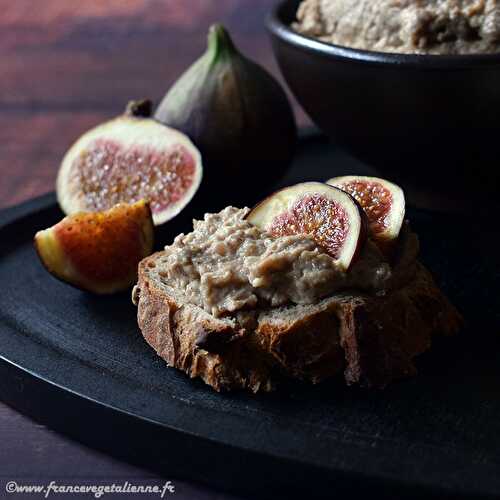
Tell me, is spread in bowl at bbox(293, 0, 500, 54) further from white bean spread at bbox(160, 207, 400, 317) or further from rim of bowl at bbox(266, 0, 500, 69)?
white bean spread at bbox(160, 207, 400, 317)

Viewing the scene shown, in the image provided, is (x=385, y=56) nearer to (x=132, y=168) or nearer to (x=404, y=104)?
(x=404, y=104)

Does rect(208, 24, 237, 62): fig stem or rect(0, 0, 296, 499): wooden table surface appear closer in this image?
rect(0, 0, 296, 499): wooden table surface

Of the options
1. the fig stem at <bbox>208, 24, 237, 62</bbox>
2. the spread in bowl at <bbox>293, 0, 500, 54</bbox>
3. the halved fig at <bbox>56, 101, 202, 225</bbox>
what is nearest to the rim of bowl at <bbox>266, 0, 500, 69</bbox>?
the spread in bowl at <bbox>293, 0, 500, 54</bbox>

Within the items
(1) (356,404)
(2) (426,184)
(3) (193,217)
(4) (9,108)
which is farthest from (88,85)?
(1) (356,404)

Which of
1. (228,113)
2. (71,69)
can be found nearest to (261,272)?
(228,113)

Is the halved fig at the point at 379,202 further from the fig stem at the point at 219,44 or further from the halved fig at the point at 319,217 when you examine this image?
the fig stem at the point at 219,44

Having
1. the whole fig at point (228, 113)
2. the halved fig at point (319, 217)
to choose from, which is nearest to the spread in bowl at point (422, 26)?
the whole fig at point (228, 113)
